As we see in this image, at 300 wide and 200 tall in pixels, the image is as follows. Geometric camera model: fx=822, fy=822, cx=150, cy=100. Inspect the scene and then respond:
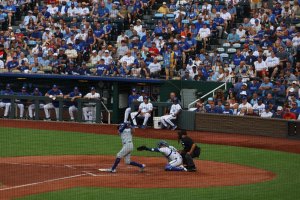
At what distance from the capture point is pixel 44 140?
26.7 meters

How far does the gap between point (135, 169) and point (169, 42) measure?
11.9m

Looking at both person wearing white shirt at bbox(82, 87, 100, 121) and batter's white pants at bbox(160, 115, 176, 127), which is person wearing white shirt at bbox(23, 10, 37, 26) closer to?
person wearing white shirt at bbox(82, 87, 100, 121)

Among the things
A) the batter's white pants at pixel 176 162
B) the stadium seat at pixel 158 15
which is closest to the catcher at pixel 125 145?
the batter's white pants at pixel 176 162

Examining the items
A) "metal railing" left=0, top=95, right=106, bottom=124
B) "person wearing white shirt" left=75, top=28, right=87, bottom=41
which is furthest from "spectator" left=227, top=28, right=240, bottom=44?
"person wearing white shirt" left=75, top=28, right=87, bottom=41

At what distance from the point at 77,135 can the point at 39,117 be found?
4.70 meters

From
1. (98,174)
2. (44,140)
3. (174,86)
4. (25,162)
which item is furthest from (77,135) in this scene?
(98,174)

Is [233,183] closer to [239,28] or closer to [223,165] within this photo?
[223,165]

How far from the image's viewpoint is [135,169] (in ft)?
67.0

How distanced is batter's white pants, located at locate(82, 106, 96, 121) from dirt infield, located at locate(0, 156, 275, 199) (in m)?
9.06

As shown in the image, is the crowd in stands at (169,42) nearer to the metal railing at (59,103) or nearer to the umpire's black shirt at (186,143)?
the metal railing at (59,103)

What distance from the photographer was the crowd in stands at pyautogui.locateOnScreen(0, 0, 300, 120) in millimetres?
29094

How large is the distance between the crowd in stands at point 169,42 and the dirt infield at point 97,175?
7.67m

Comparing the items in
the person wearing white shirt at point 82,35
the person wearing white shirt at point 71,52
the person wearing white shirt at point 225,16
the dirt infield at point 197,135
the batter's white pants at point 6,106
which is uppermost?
the person wearing white shirt at point 225,16

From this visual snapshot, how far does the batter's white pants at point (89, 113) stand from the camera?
1242 inches
